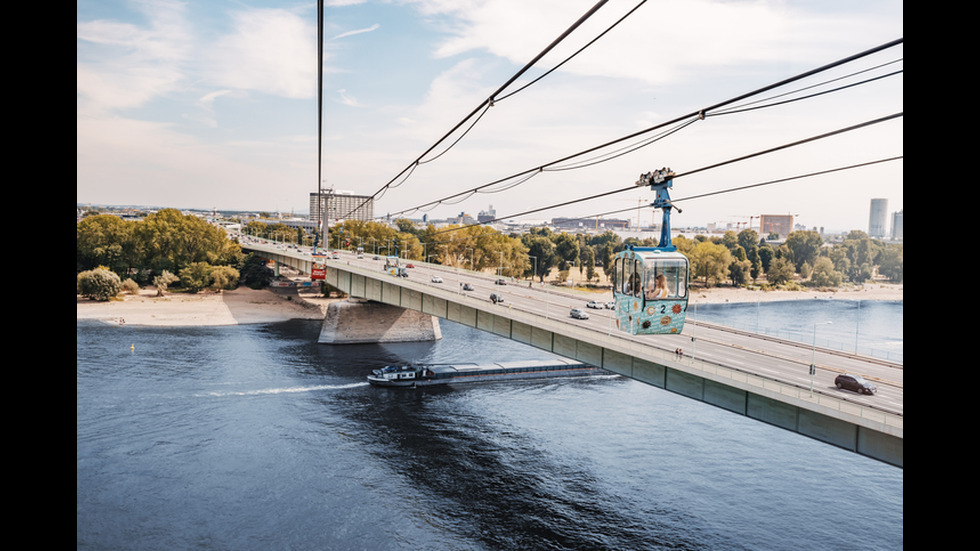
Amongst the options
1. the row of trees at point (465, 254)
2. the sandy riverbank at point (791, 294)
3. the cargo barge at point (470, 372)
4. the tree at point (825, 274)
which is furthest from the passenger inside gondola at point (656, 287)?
the tree at point (825, 274)

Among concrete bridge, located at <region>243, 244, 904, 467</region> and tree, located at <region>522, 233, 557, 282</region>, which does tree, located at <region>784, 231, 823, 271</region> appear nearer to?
tree, located at <region>522, 233, 557, 282</region>

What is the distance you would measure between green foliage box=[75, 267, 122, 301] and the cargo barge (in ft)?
150

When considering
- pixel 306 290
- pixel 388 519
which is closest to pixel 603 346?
pixel 388 519

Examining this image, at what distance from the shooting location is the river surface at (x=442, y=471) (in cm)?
2166

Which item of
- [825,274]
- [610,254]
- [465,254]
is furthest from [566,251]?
[825,274]

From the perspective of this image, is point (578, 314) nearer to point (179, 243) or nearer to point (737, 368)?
point (737, 368)

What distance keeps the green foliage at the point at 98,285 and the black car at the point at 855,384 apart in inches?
2922

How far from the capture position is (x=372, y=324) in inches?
2219

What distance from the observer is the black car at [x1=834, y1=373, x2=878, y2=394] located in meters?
20.2

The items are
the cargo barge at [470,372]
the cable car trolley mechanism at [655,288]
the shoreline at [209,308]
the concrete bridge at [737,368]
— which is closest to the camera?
the cable car trolley mechanism at [655,288]

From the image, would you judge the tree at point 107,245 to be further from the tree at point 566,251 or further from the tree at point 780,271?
the tree at point 780,271
